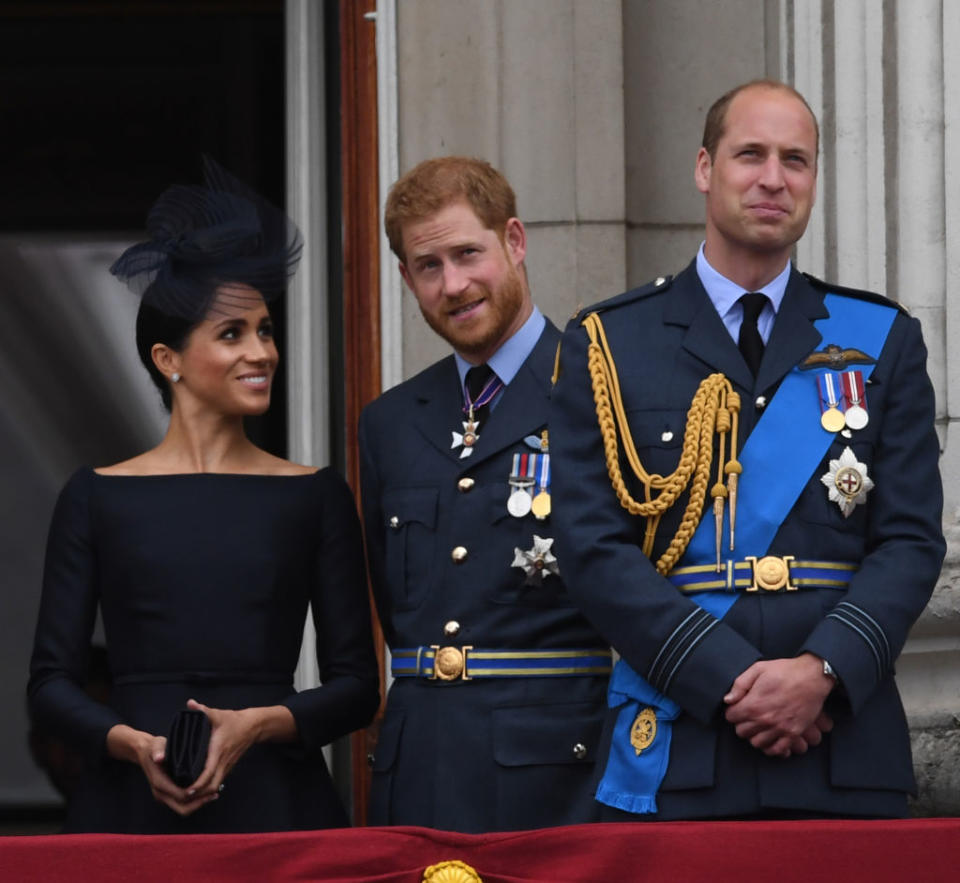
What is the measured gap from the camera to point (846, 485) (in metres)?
3.21

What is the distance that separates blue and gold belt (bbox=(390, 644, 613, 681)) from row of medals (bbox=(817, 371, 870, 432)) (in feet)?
2.20

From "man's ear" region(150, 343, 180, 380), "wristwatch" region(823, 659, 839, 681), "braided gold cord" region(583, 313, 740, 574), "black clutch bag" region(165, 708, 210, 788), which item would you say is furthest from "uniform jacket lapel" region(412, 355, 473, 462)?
"wristwatch" region(823, 659, 839, 681)

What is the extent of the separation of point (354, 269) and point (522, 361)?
54.8 inches

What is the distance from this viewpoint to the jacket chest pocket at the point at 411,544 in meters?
3.77

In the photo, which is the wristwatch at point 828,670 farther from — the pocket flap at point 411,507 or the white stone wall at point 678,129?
the white stone wall at point 678,129

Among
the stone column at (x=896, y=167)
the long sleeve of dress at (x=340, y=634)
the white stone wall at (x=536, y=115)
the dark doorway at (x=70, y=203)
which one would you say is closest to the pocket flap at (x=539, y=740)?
the long sleeve of dress at (x=340, y=634)

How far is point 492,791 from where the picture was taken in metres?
3.62

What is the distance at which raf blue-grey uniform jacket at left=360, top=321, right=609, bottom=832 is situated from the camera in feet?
11.8

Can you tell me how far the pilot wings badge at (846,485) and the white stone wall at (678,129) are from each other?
1.20m

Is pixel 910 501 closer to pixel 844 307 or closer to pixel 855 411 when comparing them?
pixel 855 411

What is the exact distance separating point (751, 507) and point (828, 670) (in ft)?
0.99

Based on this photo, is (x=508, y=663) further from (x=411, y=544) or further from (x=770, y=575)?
(x=770, y=575)

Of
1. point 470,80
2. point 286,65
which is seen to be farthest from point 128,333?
point 470,80

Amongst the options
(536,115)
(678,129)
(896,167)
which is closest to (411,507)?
(536,115)
